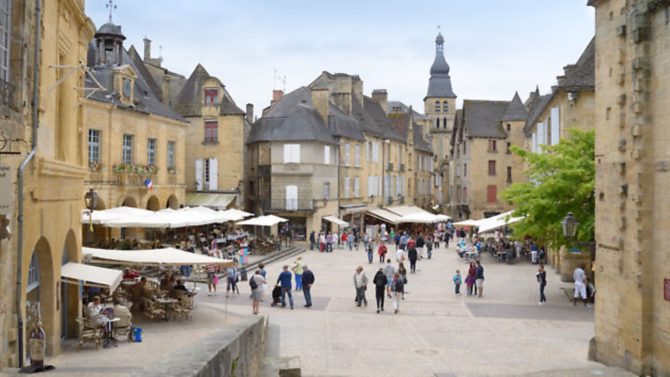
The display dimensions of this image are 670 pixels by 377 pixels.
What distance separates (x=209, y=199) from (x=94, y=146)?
12.5 metres

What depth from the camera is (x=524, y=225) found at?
20.5 meters

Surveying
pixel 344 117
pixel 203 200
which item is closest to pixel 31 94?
pixel 203 200

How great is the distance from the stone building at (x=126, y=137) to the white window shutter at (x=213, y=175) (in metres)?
5.89

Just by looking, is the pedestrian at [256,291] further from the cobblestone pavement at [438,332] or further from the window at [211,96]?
the window at [211,96]

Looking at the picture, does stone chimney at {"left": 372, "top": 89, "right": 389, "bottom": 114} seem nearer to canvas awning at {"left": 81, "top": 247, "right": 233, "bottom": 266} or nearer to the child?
the child

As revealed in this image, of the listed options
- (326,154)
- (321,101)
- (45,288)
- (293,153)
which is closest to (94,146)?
(293,153)

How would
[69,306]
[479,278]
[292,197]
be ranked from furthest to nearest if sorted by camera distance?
[292,197]
[479,278]
[69,306]

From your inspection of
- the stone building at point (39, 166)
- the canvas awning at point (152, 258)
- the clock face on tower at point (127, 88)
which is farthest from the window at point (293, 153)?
the stone building at point (39, 166)

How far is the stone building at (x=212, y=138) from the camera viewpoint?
41250 millimetres

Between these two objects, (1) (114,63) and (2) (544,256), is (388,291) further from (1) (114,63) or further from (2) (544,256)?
(1) (114,63)

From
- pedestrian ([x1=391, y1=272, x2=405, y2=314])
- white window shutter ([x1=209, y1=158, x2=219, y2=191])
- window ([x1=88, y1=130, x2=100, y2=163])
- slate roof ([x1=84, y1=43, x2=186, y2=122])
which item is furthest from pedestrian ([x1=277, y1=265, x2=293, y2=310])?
white window shutter ([x1=209, y1=158, x2=219, y2=191])

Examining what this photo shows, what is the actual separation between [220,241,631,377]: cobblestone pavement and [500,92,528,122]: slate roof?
31686 mm

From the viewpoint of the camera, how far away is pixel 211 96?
4128 centimetres

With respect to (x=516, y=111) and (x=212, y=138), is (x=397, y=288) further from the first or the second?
(x=516, y=111)
